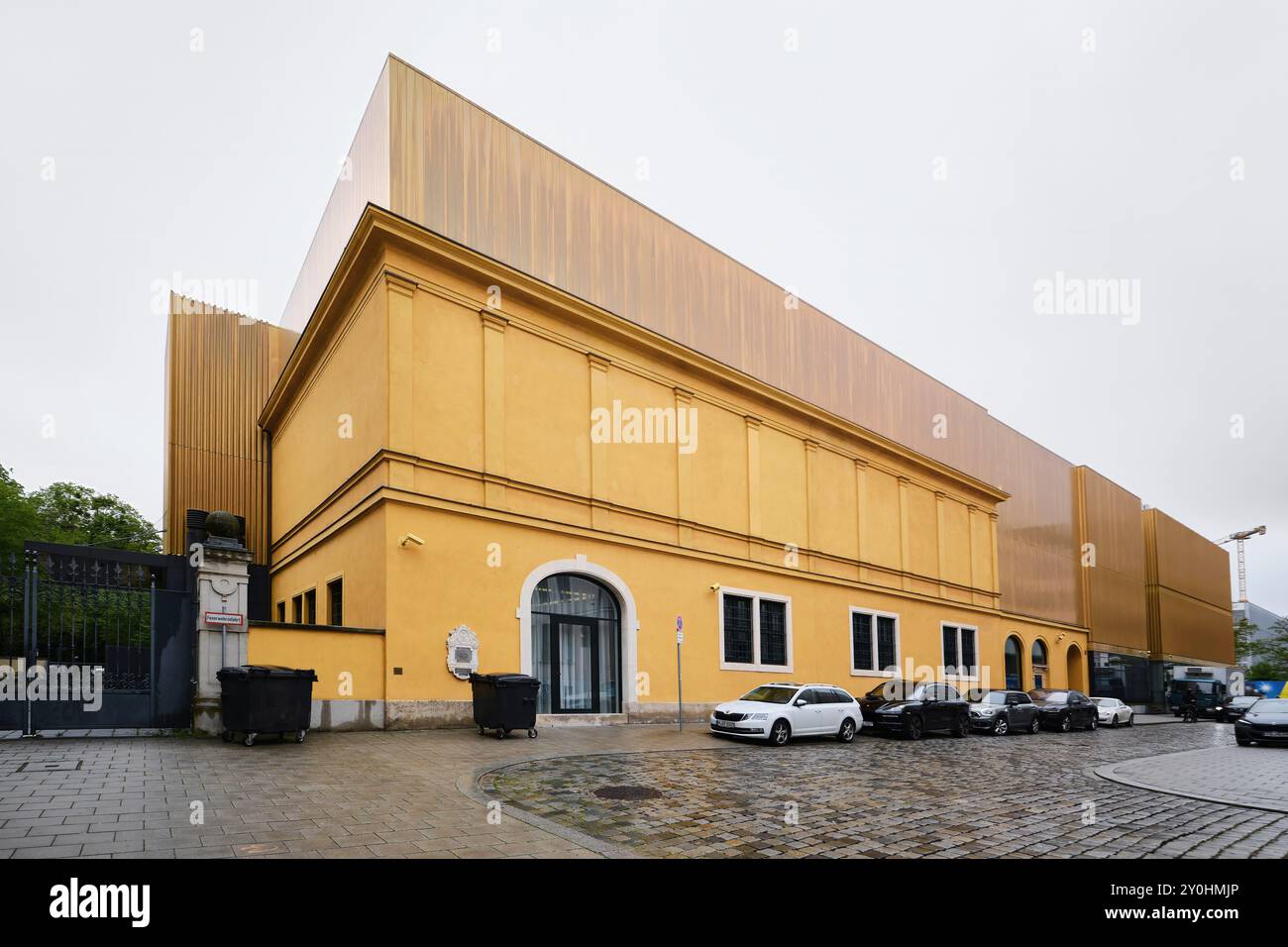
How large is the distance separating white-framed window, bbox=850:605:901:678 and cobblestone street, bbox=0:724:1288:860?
52.7 feet

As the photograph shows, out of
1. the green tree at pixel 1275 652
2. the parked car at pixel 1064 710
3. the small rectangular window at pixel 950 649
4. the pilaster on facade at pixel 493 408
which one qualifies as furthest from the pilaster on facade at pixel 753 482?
the green tree at pixel 1275 652

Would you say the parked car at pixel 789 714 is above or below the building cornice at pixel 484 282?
below

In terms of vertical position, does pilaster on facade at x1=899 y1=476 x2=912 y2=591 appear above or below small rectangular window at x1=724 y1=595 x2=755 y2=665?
above

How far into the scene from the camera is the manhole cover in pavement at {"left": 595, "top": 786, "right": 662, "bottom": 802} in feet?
34.6

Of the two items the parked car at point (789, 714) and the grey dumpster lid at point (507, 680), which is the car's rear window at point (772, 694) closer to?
the parked car at point (789, 714)

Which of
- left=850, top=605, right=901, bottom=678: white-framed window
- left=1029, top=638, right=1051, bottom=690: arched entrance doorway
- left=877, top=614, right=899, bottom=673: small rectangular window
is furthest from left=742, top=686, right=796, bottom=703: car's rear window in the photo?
left=1029, top=638, right=1051, bottom=690: arched entrance doorway

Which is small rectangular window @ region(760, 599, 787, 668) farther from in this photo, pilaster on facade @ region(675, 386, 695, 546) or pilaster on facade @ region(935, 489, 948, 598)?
pilaster on facade @ region(935, 489, 948, 598)

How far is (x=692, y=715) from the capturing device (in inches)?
956

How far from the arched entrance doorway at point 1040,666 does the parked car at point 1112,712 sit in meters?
9.05

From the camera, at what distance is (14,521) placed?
41.2 metres

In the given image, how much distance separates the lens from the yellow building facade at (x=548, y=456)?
62.2ft

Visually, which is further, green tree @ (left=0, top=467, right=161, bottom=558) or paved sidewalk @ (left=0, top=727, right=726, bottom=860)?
green tree @ (left=0, top=467, right=161, bottom=558)

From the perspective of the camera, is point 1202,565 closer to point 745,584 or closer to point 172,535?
point 745,584
